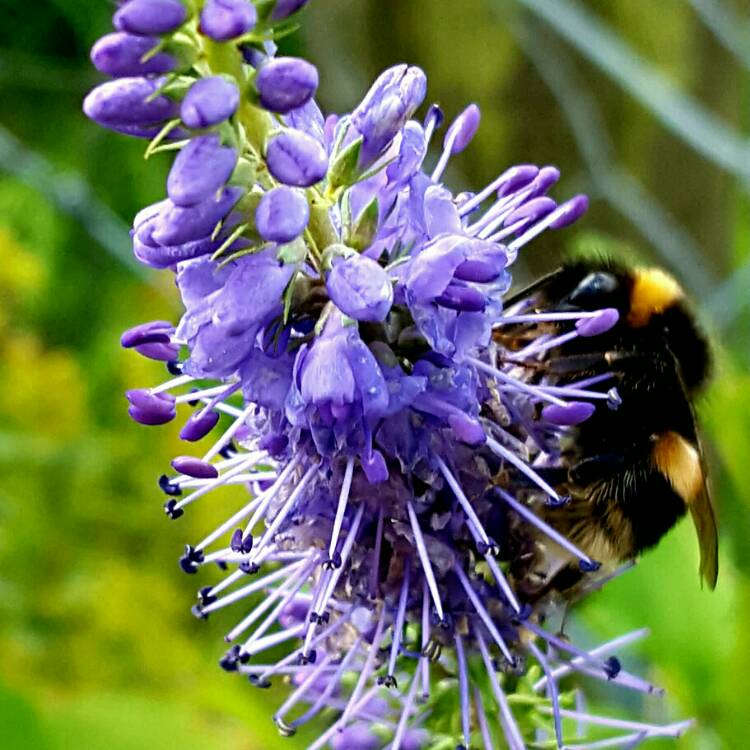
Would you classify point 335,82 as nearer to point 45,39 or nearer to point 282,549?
point 45,39

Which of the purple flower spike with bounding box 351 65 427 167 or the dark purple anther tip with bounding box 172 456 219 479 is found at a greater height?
the purple flower spike with bounding box 351 65 427 167

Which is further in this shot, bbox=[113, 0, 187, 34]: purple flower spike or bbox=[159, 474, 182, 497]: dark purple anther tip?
bbox=[159, 474, 182, 497]: dark purple anther tip

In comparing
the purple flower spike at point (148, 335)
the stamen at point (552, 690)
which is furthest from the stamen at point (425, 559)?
the purple flower spike at point (148, 335)

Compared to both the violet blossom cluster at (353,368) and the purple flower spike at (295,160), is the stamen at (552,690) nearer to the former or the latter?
the violet blossom cluster at (353,368)

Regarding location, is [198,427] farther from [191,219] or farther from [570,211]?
[570,211]

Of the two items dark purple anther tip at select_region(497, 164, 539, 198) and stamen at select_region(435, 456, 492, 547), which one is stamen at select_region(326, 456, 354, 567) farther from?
dark purple anther tip at select_region(497, 164, 539, 198)

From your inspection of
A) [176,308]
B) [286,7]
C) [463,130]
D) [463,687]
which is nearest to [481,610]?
[463,687]

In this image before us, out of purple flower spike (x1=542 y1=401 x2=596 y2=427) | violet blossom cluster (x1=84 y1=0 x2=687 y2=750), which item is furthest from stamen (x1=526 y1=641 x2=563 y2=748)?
purple flower spike (x1=542 y1=401 x2=596 y2=427)
